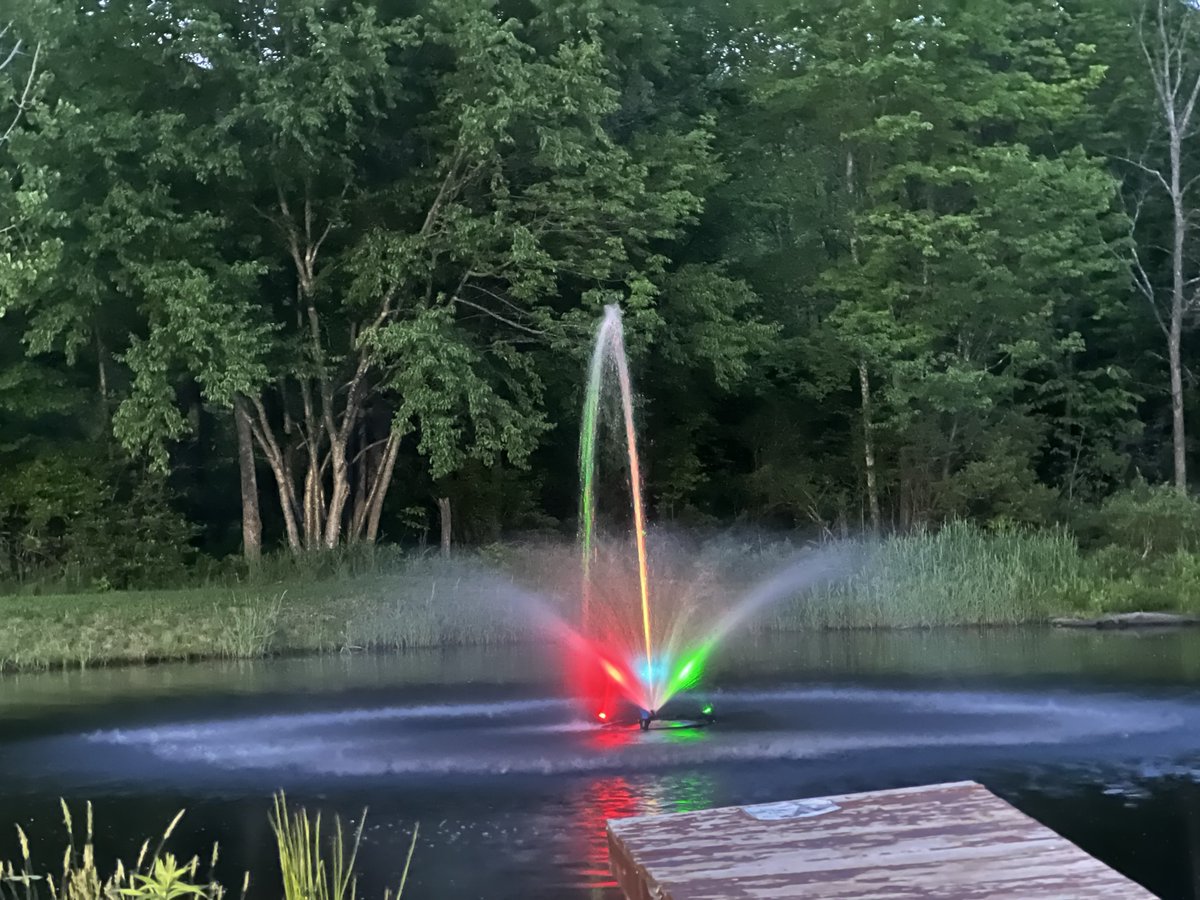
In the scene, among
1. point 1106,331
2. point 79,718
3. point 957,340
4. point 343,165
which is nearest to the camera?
point 79,718

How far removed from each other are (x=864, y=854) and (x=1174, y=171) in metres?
22.8

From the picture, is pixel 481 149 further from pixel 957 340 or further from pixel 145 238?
pixel 957 340

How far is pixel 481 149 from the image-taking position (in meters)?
18.8

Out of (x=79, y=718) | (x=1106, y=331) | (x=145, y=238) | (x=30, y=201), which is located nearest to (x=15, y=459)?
(x=145, y=238)

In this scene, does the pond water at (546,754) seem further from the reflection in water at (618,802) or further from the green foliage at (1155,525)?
the green foliage at (1155,525)

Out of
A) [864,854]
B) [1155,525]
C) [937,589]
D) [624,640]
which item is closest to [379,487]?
[937,589]

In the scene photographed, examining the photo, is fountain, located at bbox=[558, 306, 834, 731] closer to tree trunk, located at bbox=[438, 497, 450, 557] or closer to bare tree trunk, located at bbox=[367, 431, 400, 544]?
tree trunk, located at bbox=[438, 497, 450, 557]

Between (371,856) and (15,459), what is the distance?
52.5ft

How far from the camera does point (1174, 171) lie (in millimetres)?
25141

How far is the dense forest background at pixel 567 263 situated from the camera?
18844mm

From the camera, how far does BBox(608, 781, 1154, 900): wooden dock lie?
4.40 meters

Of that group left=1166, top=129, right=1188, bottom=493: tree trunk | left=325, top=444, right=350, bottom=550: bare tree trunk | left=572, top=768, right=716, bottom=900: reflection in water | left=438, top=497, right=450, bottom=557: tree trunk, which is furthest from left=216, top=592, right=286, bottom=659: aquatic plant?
left=1166, top=129, right=1188, bottom=493: tree trunk

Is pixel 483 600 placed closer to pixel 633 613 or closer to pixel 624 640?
pixel 633 613

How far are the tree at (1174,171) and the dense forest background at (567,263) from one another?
0.09 metres
